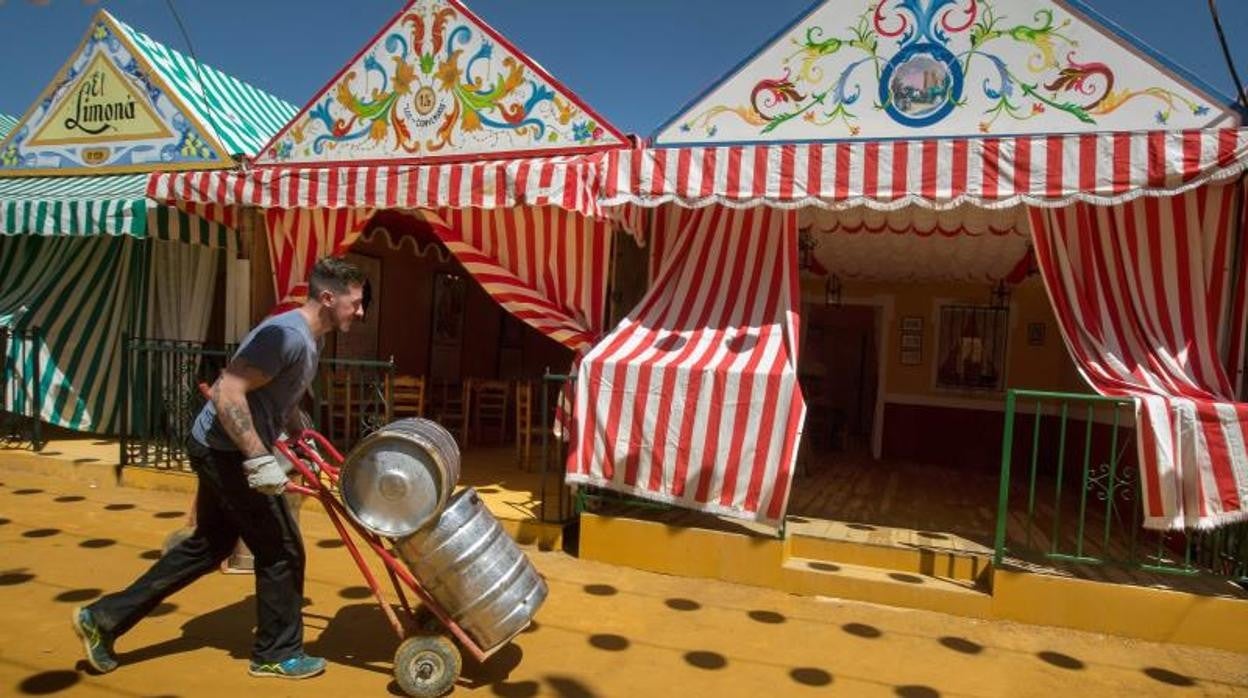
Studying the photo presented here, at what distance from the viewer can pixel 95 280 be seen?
766 centimetres

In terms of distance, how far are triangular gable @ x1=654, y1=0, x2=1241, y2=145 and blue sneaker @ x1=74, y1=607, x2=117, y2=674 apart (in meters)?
4.32

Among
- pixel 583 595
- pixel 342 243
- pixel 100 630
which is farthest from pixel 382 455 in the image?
pixel 342 243

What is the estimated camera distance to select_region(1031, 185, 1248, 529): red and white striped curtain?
13.1 ft

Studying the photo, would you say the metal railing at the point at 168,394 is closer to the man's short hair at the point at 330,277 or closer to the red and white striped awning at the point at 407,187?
the red and white striped awning at the point at 407,187

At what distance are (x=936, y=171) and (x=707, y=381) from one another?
5.45 ft

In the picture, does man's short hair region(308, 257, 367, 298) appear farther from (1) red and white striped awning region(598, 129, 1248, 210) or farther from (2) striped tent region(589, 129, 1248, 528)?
(1) red and white striped awning region(598, 129, 1248, 210)

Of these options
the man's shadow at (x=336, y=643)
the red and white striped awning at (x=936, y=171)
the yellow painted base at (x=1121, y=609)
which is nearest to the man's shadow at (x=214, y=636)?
the man's shadow at (x=336, y=643)

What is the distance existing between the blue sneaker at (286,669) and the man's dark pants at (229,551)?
0.07ft

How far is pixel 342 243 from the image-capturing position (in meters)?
6.01

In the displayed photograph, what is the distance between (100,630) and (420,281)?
6373 millimetres

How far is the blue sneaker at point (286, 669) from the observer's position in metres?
3.08

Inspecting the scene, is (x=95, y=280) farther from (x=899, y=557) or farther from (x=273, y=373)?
(x=899, y=557)

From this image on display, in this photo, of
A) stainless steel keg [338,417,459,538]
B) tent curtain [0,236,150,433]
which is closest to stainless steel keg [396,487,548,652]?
stainless steel keg [338,417,459,538]

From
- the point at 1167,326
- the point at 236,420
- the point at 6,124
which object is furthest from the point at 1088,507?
the point at 6,124
